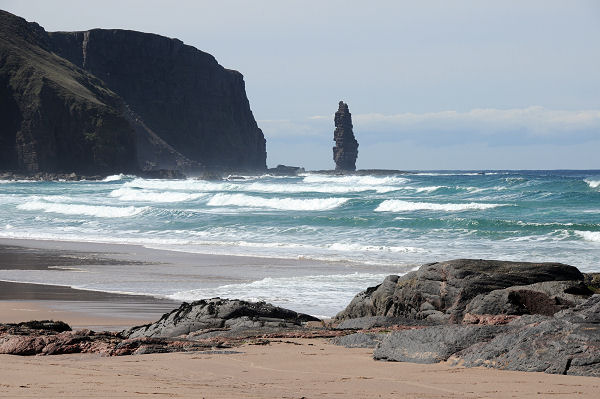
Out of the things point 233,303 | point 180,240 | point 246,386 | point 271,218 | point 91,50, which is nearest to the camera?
point 246,386

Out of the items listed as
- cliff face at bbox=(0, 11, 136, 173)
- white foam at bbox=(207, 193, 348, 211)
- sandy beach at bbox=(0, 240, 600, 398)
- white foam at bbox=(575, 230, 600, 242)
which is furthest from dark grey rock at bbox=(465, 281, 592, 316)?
cliff face at bbox=(0, 11, 136, 173)

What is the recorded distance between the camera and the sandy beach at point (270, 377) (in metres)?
5.03

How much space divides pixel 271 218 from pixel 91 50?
129501 millimetres

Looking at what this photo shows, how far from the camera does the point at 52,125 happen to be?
10600 cm

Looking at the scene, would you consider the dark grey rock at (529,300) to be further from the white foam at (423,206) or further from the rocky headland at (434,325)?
the white foam at (423,206)

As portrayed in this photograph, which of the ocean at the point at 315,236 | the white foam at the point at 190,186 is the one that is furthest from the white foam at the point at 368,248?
the white foam at the point at 190,186

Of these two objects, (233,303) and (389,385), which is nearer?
(389,385)

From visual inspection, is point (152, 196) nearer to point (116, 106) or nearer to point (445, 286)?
point (445, 286)

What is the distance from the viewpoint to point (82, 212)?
39.3 m

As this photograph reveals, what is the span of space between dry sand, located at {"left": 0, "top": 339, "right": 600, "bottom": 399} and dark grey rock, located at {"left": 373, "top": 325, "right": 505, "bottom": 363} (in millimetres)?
159

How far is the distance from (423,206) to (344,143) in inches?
4408

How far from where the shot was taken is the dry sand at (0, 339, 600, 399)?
5.01 meters

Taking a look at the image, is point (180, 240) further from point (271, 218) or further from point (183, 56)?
point (183, 56)

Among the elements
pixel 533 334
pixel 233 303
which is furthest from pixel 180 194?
pixel 533 334
